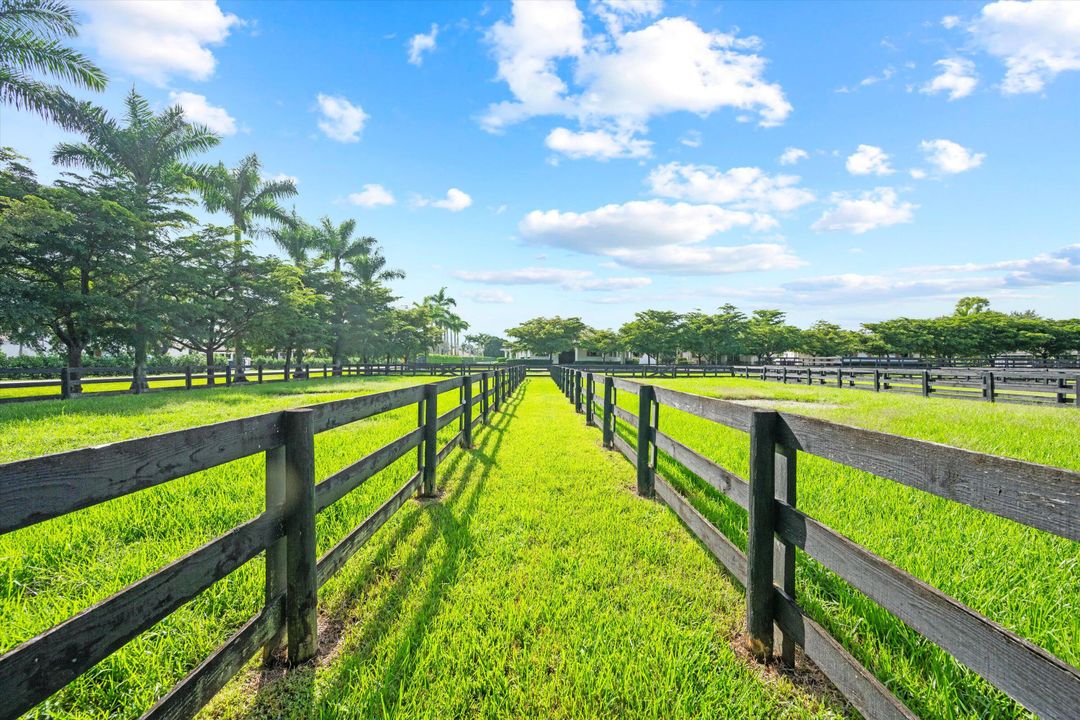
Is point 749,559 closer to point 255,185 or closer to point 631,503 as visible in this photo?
point 631,503

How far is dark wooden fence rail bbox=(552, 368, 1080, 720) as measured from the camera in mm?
Answer: 1253

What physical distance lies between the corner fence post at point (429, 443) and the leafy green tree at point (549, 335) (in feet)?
232

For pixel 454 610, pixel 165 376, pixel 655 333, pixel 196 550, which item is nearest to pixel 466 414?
pixel 454 610

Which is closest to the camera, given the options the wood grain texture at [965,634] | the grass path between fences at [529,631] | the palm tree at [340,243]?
the wood grain texture at [965,634]

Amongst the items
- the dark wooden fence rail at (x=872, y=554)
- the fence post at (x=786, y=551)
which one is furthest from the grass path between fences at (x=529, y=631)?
the dark wooden fence rail at (x=872, y=554)

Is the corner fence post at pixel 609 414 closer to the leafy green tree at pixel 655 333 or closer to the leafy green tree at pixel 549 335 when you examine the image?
the leafy green tree at pixel 655 333

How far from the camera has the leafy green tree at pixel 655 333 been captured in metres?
61.2

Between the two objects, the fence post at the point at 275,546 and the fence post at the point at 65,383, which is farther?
the fence post at the point at 65,383

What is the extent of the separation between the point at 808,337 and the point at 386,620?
3348 inches

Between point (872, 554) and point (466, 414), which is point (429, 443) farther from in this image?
point (872, 554)

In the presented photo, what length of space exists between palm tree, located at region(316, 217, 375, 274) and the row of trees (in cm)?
3604

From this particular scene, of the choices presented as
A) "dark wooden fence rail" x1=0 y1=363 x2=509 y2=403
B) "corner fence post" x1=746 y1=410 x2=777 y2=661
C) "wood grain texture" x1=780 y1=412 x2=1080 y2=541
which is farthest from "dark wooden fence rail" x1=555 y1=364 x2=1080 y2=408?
"dark wooden fence rail" x1=0 y1=363 x2=509 y2=403

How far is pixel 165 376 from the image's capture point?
1961cm

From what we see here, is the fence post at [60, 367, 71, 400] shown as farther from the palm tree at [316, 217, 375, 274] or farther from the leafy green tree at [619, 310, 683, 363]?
the leafy green tree at [619, 310, 683, 363]
